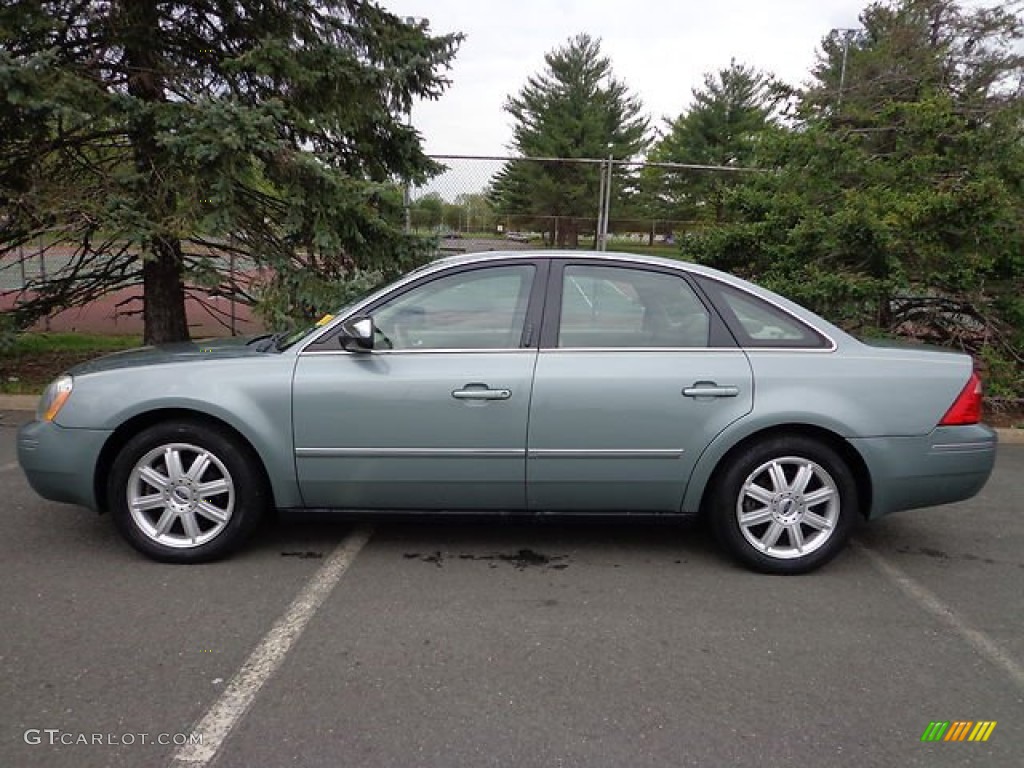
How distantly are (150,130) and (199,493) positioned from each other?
15.2ft

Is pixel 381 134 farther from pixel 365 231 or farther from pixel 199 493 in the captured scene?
pixel 199 493

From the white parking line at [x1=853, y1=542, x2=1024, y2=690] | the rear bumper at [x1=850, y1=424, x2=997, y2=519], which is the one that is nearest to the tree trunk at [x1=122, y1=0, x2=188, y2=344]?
the rear bumper at [x1=850, y1=424, x2=997, y2=519]

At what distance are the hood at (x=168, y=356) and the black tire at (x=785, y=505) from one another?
7.99 feet

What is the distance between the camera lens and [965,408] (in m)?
3.62

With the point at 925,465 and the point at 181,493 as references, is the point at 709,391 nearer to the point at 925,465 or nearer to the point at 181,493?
the point at 925,465

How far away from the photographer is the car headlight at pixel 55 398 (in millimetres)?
3635

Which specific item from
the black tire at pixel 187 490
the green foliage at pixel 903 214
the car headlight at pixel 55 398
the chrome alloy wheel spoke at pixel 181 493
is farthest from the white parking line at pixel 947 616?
the car headlight at pixel 55 398

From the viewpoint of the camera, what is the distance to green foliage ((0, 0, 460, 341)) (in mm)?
6418

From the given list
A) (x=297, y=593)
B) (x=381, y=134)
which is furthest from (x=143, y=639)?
(x=381, y=134)

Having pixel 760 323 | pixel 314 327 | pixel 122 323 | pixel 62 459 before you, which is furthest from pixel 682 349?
pixel 122 323

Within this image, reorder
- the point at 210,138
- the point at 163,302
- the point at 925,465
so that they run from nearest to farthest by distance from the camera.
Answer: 1. the point at 925,465
2. the point at 210,138
3. the point at 163,302

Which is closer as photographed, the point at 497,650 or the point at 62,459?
the point at 497,650

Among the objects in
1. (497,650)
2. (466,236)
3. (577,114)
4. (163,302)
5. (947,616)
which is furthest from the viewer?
(577,114)

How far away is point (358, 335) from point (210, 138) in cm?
370
